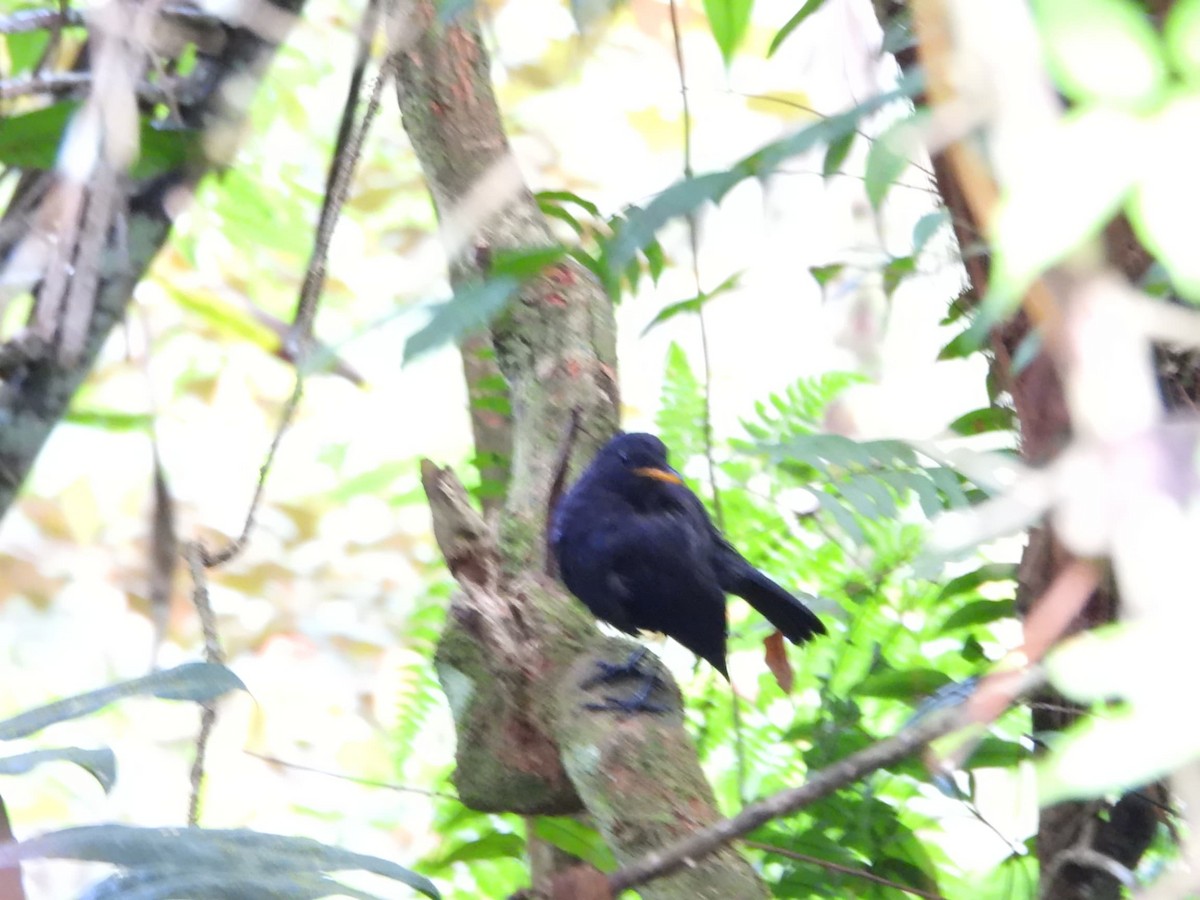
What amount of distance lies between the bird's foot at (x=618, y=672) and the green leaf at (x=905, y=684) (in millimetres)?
444

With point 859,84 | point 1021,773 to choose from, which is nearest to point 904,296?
point 859,84

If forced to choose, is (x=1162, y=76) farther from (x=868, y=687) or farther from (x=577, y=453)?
(x=577, y=453)

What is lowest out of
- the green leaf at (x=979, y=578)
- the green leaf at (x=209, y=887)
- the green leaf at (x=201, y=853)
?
the green leaf at (x=209, y=887)

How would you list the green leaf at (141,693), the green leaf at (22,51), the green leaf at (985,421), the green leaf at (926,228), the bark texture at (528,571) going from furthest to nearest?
the green leaf at (22,51) → the green leaf at (985,421) → the bark texture at (528,571) → the green leaf at (926,228) → the green leaf at (141,693)

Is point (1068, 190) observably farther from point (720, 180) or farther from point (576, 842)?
point (576, 842)

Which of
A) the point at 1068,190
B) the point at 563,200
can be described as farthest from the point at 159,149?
the point at 1068,190

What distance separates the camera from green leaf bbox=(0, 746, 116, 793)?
1142 mm

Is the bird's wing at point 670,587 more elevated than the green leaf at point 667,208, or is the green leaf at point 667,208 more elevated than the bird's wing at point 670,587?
the bird's wing at point 670,587

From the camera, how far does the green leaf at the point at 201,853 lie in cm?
111

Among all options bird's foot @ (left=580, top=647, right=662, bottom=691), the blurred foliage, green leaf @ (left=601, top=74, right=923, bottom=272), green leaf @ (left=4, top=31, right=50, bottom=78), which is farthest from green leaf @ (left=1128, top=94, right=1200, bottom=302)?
green leaf @ (left=4, top=31, right=50, bottom=78)

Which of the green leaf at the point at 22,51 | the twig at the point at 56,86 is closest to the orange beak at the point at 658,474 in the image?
the twig at the point at 56,86

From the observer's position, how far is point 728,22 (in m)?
1.36

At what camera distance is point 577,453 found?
7.69 feet

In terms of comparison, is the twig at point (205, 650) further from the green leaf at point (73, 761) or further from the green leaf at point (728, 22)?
the green leaf at point (728, 22)
